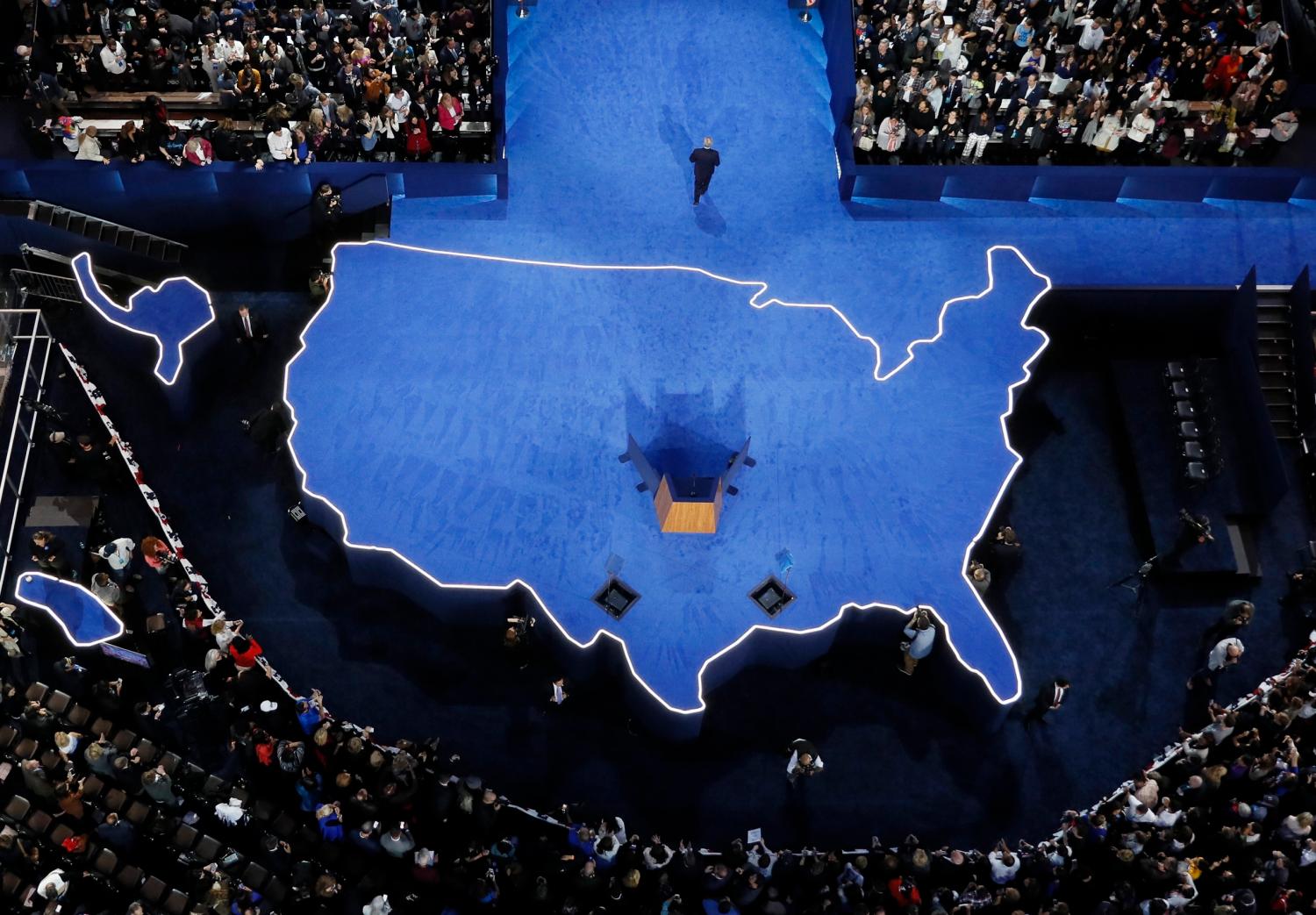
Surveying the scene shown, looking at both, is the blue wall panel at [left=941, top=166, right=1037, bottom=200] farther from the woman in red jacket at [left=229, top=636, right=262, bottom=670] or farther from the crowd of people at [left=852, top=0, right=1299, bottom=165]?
the woman in red jacket at [left=229, top=636, right=262, bottom=670]

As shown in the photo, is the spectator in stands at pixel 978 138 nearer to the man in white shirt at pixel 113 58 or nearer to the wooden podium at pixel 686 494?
the wooden podium at pixel 686 494

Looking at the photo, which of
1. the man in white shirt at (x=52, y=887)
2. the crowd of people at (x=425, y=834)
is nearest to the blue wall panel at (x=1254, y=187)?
the crowd of people at (x=425, y=834)

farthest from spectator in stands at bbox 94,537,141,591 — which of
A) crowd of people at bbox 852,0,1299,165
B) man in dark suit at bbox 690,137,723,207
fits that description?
crowd of people at bbox 852,0,1299,165

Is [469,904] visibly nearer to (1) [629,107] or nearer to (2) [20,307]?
(2) [20,307]

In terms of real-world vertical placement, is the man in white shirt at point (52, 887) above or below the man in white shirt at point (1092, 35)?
below

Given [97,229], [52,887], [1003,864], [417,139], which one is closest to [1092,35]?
[417,139]
